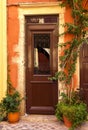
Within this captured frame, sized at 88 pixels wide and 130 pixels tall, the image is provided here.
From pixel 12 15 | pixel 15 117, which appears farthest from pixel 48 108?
pixel 12 15

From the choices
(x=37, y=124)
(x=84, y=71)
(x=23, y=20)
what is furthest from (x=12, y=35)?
(x=37, y=124)

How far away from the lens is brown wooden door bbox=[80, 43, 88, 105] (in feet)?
23.9

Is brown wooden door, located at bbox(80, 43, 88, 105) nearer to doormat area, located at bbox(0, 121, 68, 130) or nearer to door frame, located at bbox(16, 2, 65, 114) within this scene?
door frame, located at bbox(16, 2, 65, 114)

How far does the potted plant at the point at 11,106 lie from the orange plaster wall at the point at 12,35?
1.69ft

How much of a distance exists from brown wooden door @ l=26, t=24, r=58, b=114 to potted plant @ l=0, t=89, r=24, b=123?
61 centimetres

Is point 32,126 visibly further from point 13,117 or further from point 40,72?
point 40,72

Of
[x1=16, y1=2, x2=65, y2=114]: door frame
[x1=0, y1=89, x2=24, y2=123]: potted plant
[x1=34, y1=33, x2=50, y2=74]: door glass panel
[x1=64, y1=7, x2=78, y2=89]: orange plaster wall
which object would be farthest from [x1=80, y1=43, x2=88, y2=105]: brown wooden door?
[x1=0, y1=89, x2=24, y2=123]: potted plant

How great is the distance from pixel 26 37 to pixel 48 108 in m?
2.08

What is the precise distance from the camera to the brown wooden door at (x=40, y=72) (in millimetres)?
7547

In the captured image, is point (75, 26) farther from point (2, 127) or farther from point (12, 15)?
point (2, 127)

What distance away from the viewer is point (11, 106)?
695 centimetres

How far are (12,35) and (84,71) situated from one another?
7.19ft

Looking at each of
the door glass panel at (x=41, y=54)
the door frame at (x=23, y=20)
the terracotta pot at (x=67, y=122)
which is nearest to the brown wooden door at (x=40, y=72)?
the door glass panel at (x=41, y=54)

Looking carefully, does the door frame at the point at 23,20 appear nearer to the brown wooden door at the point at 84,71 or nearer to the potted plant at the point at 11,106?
the potted plant at the point at 11,106
